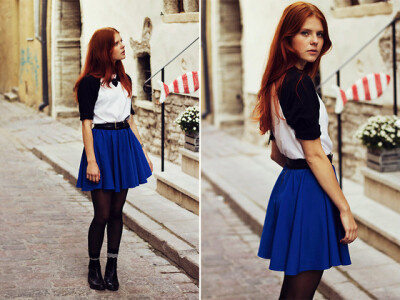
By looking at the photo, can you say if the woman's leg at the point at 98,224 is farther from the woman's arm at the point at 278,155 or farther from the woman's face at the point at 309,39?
the woman's face at the point at 309,39

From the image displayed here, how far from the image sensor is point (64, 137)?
3318 mm

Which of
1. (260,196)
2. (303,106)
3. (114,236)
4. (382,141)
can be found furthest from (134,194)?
(260,196)

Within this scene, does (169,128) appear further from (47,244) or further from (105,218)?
(47,244)

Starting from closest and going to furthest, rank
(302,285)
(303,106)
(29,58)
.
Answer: (303,106), (302,285), (29,58)

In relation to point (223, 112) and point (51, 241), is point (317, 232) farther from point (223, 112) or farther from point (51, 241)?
point (223, 112)

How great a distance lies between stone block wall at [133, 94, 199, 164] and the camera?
3.49 meters

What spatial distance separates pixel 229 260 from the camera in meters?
5.29

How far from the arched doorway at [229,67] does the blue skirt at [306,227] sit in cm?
274

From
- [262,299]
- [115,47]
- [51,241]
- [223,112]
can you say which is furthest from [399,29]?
[51,241]

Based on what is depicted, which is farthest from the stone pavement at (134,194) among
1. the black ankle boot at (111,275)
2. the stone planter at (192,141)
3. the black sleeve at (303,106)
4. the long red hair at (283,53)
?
the black sleeve at (303,106)

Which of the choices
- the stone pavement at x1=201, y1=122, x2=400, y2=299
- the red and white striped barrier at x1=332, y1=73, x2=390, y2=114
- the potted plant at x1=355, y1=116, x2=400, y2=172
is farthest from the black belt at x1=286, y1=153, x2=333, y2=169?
the potted plant at x1=355, y1=116, x2=400, y2=172

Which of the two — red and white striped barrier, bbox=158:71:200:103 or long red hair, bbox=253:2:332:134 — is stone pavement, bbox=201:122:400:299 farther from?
long red hair, bbox=253:2:332:134

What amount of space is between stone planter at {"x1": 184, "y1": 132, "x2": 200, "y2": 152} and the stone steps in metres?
1.48

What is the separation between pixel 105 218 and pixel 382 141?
2.16m
